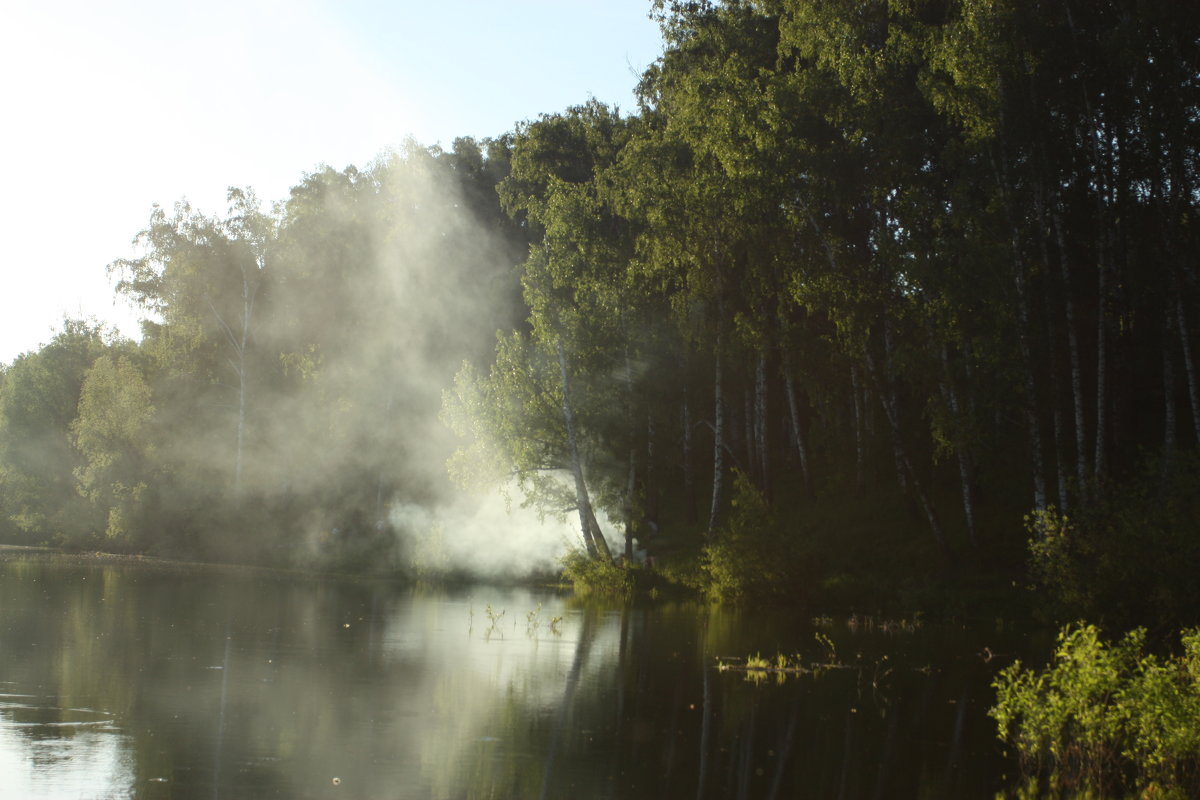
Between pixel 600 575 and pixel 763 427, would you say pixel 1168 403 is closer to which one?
pixel 763 427

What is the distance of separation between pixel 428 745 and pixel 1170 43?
71.0ft

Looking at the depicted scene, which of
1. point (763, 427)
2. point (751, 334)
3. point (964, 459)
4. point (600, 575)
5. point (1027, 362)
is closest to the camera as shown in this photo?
point (1027, 362)

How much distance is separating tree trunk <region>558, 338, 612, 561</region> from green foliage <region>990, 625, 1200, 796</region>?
2387 centimetres

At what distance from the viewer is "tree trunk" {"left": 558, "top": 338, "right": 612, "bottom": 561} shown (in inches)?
1425

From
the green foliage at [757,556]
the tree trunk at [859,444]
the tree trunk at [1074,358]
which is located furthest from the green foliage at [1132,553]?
the tree trunk at [859,444]

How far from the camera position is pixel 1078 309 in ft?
97.8

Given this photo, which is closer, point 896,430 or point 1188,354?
point 1188,354

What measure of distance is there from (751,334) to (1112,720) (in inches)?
897

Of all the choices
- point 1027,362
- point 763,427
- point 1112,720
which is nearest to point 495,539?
point 763,427

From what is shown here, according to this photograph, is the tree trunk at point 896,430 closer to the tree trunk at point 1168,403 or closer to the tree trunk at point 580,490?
the tree trunk at point 1168,403

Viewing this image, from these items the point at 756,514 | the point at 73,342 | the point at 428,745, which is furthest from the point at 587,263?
the point at 73,342

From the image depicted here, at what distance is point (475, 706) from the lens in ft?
50.8

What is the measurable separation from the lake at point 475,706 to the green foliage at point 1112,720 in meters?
0.77

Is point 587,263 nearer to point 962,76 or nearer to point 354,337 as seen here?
point 962,76
